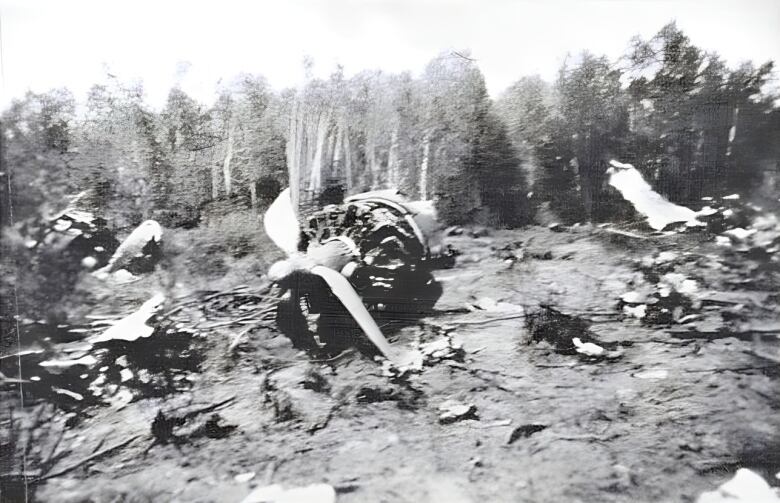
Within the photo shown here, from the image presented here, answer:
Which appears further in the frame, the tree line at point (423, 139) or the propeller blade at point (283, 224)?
the propeller blade at point (283, 224)

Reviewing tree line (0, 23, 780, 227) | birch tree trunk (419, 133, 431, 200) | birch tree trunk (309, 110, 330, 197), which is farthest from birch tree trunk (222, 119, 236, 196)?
birch tree trunk (419, 133, 431, 200)

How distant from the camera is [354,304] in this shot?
5.93ft

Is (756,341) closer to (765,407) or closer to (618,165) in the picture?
(765,407)

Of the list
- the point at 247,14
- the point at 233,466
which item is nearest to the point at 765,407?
the point at 233,466

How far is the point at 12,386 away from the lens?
5.94 feet

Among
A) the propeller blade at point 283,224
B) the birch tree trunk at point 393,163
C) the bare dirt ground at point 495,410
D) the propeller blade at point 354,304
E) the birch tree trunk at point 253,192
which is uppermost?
the birch tree trunk at point 393,163

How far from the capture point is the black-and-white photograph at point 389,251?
5.56 feet

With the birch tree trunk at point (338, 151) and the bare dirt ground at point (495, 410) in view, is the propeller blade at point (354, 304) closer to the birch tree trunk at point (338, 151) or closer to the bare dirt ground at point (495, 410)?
the bare dirt ground at point (495, 410)

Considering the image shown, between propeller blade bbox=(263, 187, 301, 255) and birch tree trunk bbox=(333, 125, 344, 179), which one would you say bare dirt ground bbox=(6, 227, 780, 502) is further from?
birch tree trunk bbox=(333, 125, 344, 179)

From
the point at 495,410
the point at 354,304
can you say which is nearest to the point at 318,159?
the point at 354,304

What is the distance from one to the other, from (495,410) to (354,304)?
60cm

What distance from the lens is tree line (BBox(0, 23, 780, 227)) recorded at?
1.71m

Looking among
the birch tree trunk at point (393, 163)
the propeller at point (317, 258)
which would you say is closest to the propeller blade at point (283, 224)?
the propeller at point (317, 258)

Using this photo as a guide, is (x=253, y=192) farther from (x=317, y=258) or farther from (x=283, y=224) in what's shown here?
(x=317, y=258)
